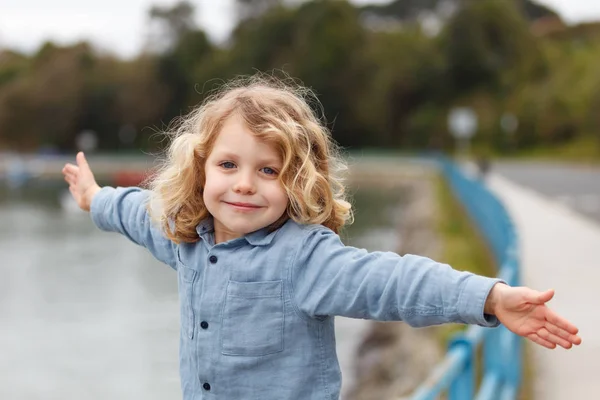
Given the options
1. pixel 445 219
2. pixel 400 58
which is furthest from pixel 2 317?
pixel 400 58

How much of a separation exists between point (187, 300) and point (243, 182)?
1.02 ft

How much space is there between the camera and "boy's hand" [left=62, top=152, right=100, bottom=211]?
233 cm

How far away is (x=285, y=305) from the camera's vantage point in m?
1.77

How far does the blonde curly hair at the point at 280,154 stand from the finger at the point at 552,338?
1.78 feet

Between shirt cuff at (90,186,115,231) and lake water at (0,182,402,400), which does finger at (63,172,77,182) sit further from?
lake water at (0,182,402,400)

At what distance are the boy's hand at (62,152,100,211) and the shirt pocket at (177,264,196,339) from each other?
0.52m

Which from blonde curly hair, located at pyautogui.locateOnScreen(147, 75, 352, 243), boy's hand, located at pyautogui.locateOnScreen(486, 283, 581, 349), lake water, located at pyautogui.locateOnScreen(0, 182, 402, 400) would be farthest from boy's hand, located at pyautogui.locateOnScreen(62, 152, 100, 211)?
lake water, located at pyautogui.locateOnScreen(0, 182, 402, 400)

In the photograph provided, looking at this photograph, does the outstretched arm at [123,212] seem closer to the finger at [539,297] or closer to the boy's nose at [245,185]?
the boy's nose at [245,185]

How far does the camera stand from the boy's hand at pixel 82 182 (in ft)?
7.66

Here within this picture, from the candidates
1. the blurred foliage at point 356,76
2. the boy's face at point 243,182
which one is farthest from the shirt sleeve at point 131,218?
the blurred foliage at point 356,76

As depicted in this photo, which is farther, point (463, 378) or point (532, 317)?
point (463, 378)

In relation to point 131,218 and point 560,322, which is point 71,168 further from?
point 560,322

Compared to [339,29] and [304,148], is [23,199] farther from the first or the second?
[304,148]

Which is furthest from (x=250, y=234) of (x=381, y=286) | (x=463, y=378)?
(x=463, y=378)
